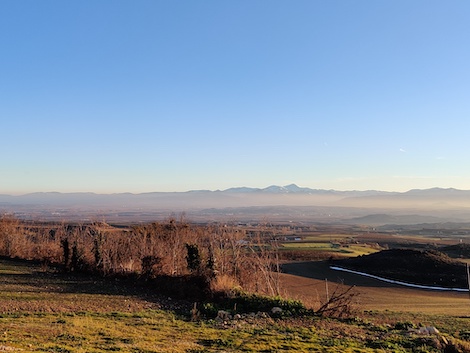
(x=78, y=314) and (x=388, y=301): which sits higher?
(x=78, y=314)

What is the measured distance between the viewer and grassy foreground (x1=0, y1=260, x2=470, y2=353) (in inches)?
363

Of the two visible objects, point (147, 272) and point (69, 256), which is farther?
point (69, 256)

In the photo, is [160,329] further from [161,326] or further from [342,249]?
[342,249]

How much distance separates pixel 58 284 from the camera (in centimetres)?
2008

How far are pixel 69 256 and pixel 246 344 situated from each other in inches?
789

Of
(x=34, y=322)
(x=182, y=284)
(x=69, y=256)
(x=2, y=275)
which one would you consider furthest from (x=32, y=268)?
(x=34, y=322)

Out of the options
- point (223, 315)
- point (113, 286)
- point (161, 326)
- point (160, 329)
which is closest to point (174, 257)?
point (113, 286)

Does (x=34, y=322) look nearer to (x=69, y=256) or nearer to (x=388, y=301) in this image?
(x=69, y=256)

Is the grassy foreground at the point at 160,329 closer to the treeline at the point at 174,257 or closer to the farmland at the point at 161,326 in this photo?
the farmland at the point at 161,326

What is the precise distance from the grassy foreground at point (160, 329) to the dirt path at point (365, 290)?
9.71 m

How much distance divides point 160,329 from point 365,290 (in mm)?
26819

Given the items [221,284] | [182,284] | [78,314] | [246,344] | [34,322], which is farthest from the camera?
[182,284]

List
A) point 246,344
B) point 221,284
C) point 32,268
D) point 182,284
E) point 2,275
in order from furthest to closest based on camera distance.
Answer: point 32,268, point 2,275, point 182,284, point 221,284, point 246,344

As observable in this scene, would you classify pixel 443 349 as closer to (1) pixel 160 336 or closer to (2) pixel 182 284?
(1) pixel 160 336
